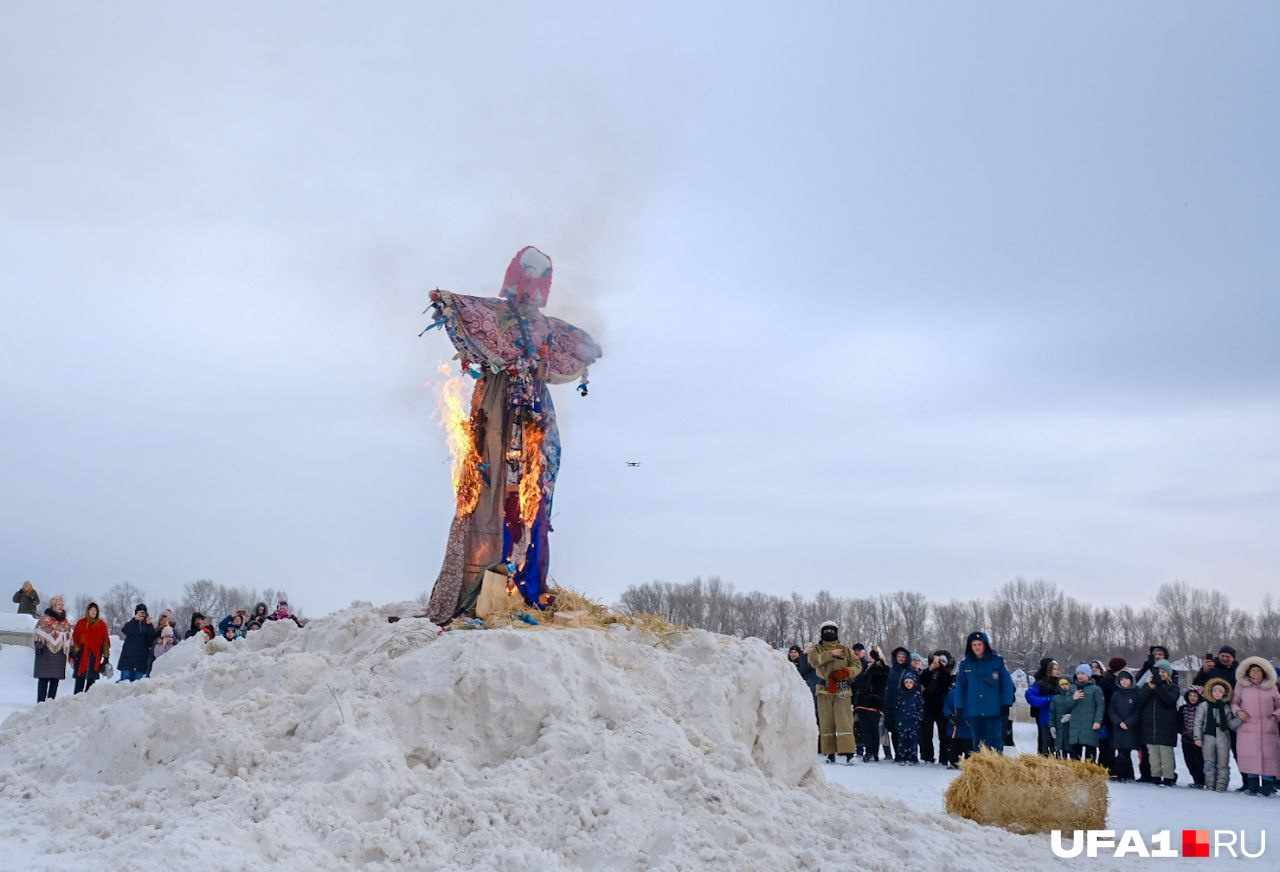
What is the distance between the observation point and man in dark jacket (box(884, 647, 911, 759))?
1400cm

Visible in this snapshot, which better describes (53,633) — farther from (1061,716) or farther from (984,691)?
(1061,716)

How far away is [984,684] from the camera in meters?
11.5

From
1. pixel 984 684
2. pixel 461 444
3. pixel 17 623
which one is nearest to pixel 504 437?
pixel 461 444

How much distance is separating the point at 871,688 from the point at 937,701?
4.14 feet

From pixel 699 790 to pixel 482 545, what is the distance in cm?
353

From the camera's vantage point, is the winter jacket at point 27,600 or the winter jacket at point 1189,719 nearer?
the winter jacket at point 1189,719

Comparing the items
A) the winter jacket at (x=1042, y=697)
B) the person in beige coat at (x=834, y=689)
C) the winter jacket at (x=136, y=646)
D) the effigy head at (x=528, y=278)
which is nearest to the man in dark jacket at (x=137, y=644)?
the winter jacket at (x=136, y=646)

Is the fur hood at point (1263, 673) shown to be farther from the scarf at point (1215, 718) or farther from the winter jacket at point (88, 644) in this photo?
the winter jacket at point (88, 644)

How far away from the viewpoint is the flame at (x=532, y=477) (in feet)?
30.0

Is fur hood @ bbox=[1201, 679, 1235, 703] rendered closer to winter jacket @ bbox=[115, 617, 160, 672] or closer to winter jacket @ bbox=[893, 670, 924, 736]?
winter jacket @ bbox=[893, 670, 924, 736]

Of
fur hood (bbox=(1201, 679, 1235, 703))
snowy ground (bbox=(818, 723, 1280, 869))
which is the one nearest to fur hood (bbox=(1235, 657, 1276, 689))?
fur hood (bbox=(1201, 679, 1235, 703))

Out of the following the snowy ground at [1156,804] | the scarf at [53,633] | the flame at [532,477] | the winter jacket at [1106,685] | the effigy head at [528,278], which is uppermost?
the effigy head at [528,278]

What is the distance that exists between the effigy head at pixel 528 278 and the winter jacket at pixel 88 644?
8021mm

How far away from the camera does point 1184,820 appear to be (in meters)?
8.98
